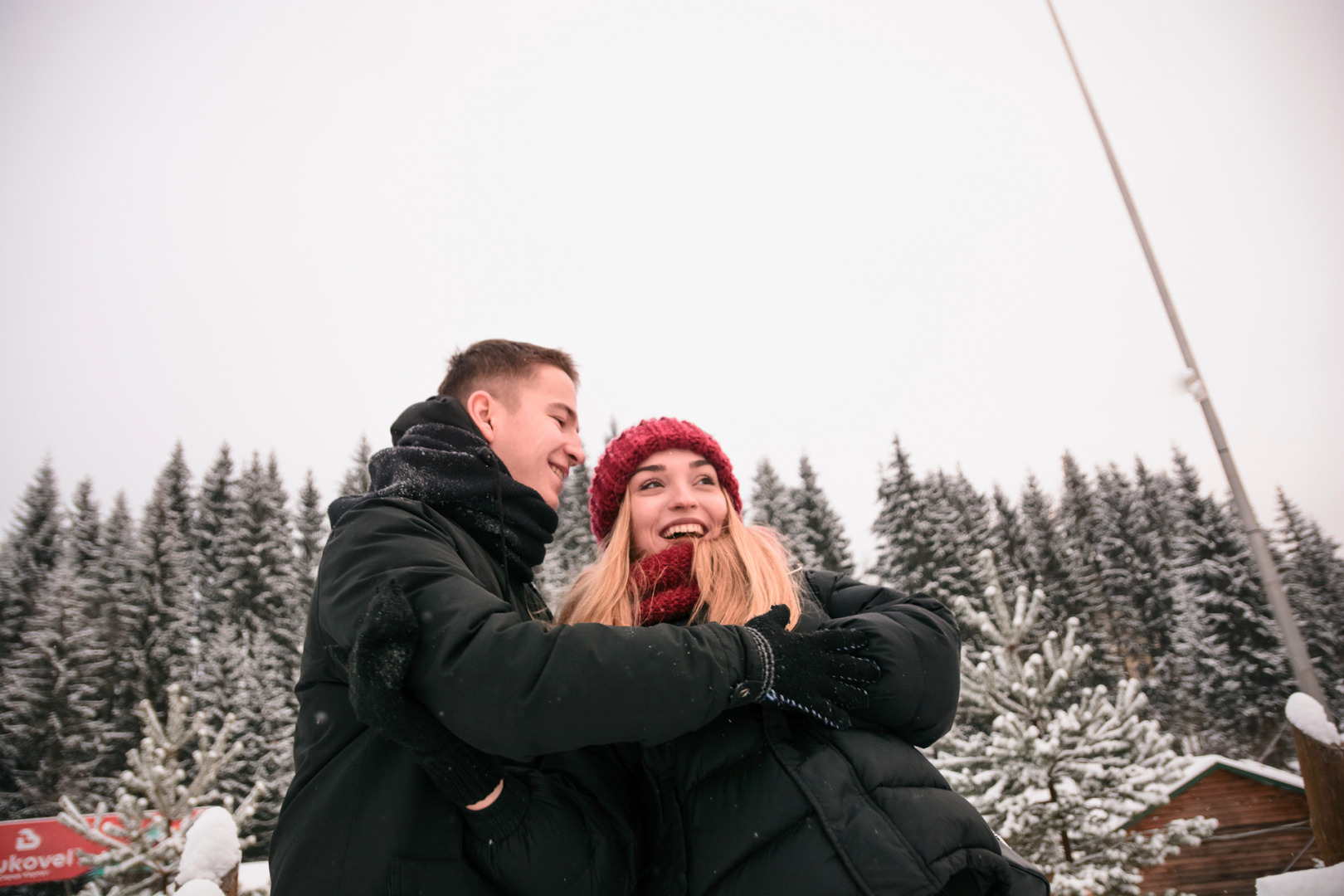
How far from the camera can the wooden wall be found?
15953 millimetres

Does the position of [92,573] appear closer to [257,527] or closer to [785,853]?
[257,527]

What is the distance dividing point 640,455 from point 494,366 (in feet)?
2.66

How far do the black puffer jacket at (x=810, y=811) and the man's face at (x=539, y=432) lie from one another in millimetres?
1207

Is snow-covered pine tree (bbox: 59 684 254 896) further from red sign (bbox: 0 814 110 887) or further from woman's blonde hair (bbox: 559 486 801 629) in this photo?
woman's blonde hair (bbox: 559 486 801 629)

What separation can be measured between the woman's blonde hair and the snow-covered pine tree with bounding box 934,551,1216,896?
29.4ft

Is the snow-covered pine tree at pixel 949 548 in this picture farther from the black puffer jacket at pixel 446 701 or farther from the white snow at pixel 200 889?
the black puffer jacket at pixel 446 701

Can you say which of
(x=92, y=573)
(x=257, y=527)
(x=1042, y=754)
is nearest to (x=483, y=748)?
(x=1042, y=754)

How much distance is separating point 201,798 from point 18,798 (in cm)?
2293

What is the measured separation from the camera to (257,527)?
31.6 meters

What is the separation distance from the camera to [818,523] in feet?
91.5

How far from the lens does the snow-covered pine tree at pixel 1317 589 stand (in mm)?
29328

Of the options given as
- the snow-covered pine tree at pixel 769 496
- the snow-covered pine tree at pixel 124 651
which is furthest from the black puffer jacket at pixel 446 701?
the snow-covered pine tree at pixel 124 651

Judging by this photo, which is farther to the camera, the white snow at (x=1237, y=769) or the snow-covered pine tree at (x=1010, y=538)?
the snow-covered pine tree at (x=1010, y=538)

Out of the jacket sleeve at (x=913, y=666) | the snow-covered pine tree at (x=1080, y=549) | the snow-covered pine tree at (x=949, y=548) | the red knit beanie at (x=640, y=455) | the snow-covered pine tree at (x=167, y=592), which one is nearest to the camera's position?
the jacket sleeve at (x=913, y=666)
